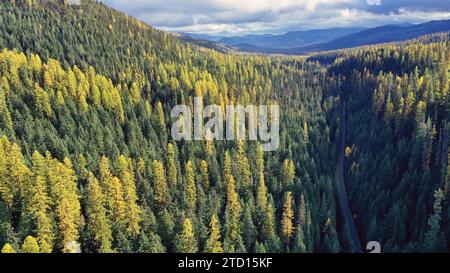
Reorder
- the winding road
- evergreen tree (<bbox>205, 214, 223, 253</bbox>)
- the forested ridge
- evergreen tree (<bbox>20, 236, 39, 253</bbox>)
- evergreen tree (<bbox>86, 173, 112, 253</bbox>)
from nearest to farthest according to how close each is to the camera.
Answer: evergreen tree (<bbox>20, 236, 39, 253</bbox>) → evergreen tree (<bbox>86, 173, 112, 253</bbox>) → the forested ridge → evergreen tree (<bbox>205, 214, 223, 253</bbox>) → the winding road

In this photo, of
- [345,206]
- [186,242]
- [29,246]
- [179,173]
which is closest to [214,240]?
[186,242]

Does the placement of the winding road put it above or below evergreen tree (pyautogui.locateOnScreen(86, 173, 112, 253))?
below

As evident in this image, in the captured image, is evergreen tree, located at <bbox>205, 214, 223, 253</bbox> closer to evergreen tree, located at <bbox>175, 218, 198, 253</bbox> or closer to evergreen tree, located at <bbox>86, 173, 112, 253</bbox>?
evergreen tree, located at <bbox>175, 218, 198, 253</bbox>

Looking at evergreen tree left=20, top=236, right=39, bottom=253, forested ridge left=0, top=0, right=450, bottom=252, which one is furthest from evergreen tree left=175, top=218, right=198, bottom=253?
evergreen tree left=20, top=236, right=39, bottom=253

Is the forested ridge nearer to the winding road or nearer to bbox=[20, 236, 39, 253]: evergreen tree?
bbox=[20, 236, 39, 253]: evergreen tree

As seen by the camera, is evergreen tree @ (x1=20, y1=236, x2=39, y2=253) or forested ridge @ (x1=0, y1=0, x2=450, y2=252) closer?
evergreen tree @ (x1=20, y1=236, x2=39, y2=253)

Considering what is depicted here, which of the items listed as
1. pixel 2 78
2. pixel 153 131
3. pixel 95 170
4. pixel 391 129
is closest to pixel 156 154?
pixel 153 131

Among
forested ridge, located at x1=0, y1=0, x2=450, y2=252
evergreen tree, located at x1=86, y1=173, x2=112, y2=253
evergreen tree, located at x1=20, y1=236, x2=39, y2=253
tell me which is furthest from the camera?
forested ridge, located at x1=0, y1=0, x2=450, y2=252

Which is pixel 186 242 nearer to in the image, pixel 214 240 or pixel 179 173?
pixel 214 240

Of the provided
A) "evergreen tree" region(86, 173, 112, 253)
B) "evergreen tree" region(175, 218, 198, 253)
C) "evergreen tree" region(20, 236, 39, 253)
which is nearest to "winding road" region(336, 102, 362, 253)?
"evergreen tree" region(175, 218, 198, 253)

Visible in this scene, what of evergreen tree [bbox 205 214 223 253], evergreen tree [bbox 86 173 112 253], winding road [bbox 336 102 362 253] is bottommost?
winding road [bbox 336 102 362 253]
